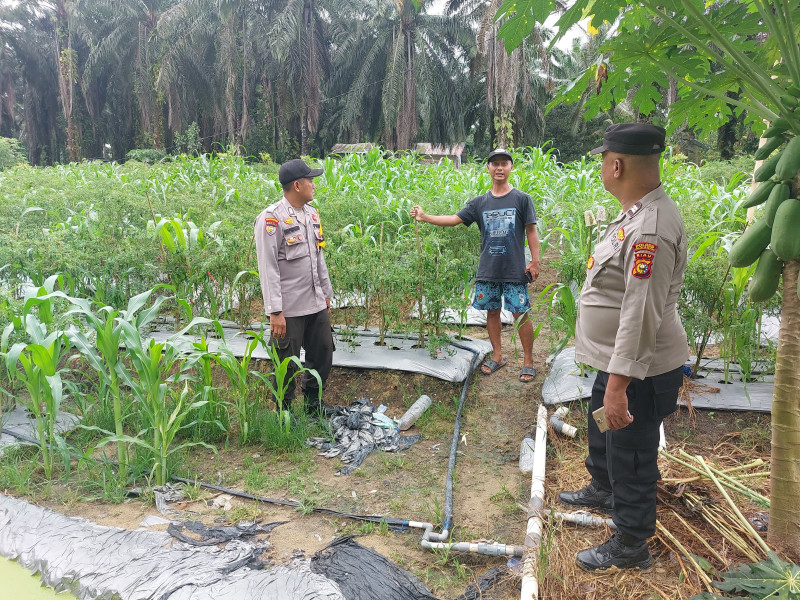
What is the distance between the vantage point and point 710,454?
10.3 feet

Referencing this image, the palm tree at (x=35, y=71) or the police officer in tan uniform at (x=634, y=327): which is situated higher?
the palm tree at (x=35, y=71)

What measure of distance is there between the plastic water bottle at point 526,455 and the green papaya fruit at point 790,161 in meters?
2.01

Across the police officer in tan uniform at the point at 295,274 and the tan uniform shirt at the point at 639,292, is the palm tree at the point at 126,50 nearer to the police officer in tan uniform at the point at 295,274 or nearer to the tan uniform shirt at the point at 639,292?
the police officer in tan uniform at the point at 295,274

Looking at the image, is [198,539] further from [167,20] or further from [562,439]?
[167,20]

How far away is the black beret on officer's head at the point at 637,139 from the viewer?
2.01 metres

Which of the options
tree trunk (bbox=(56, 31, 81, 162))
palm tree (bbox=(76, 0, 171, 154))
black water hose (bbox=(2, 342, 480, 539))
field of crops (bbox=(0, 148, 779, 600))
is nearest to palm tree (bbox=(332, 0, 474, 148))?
palm tree (bbox=(76, 0, 171, 154))

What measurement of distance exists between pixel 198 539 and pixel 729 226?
4.50 metres

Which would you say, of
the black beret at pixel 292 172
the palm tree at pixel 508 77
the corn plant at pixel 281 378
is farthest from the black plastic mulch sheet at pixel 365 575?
the palm tree at pixel 508 77

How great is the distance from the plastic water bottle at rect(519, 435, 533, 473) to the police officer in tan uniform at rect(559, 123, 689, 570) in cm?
92

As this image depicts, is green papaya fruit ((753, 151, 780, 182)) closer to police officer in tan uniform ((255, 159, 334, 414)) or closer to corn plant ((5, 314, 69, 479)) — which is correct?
police officer in tan uniform ((255, 159, 334, 414))

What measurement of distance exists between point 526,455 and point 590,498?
0.61 m

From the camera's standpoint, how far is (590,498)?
8.86 feet

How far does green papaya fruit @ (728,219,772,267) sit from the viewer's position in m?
1.82

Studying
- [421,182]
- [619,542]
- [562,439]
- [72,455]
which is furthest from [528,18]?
[421,182]
